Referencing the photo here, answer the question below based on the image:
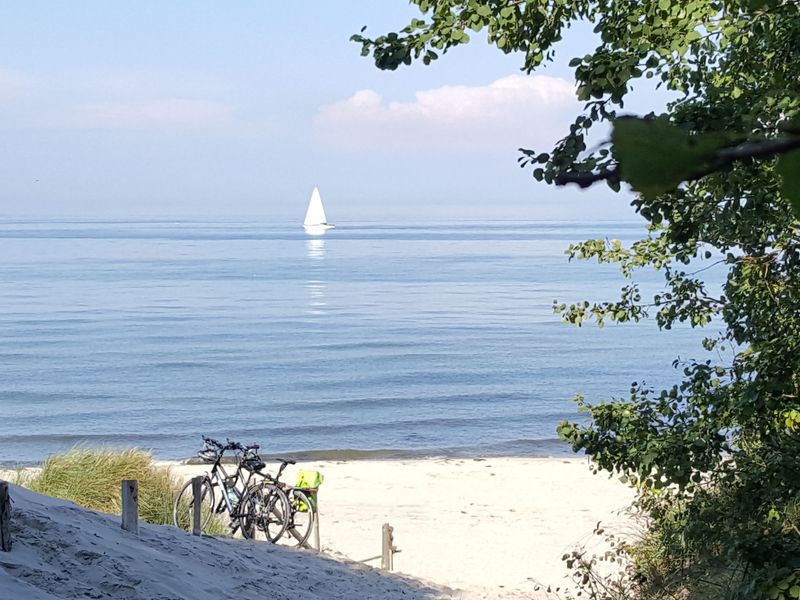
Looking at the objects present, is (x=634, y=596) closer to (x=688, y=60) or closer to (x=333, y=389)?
(x=688, y=60)

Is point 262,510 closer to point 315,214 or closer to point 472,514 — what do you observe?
point 472,514

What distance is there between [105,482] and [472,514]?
6.96m

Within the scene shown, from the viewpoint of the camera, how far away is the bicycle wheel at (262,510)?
12305 mm

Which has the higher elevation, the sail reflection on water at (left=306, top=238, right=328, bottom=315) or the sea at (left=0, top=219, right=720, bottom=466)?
the sail reflection on water at (left=306, top=238, right=328, bottom=315)

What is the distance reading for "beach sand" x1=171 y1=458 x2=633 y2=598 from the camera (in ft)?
44.1

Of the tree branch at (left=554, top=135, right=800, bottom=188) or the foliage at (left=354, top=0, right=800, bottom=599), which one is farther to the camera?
the foliage at (left=354, top=0, right=800, bottom=599)

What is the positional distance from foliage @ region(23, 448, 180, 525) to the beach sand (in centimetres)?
236

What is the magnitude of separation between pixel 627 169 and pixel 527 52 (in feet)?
15.3

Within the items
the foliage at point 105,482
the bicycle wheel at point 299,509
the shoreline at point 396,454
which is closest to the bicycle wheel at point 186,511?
the foliage at point 105,482

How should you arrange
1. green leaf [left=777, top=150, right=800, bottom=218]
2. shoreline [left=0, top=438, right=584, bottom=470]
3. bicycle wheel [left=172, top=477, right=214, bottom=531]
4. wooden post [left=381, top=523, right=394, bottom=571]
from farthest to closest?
shoreline [left=0, top=438, right=584, bottom=470]
wooden post [left=381, top=523, right=394, bottom=571]
bicycle wheel [left=172, top=477, right=214, bottom=531]
green leaf [left=777, top=150, right=800, bottom=218]

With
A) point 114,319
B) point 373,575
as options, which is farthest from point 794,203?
point 114,319

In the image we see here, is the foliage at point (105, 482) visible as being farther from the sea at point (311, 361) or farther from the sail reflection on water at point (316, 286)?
the sail reflection on water at point (316, 286)

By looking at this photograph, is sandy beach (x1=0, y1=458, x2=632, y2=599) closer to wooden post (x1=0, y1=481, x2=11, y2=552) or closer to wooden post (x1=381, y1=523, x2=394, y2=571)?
wooden post (x1=0, y1=481, x2=11, y2=552)

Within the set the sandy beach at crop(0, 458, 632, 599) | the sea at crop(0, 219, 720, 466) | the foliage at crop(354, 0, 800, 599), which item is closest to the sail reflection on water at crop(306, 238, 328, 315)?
the sea at crop(0, 219, 720, 466)
